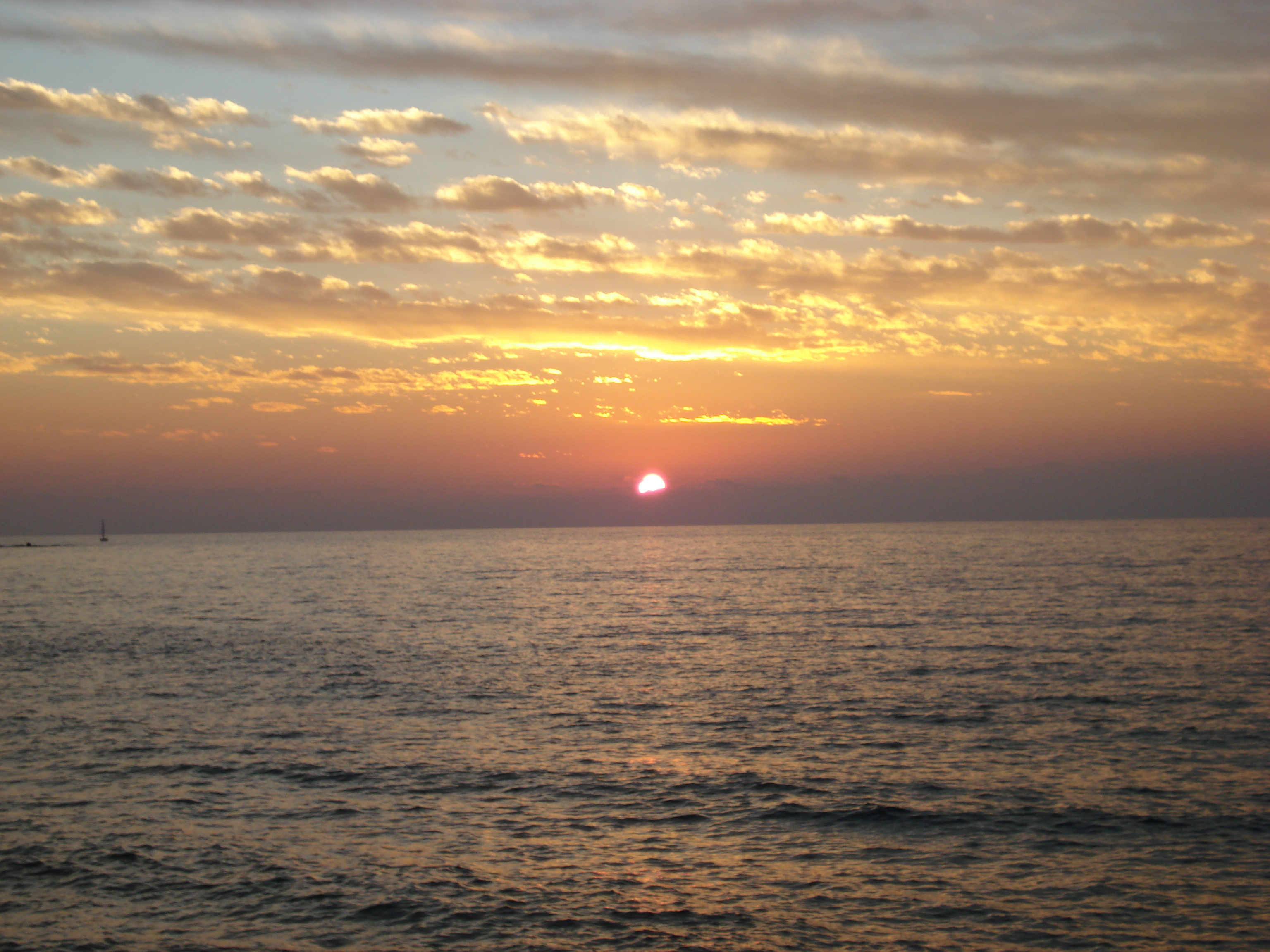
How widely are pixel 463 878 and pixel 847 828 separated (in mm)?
10135

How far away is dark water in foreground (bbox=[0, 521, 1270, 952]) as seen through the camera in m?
18.9

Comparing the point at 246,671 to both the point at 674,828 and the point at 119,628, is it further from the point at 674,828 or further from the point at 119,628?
the point at 674,828

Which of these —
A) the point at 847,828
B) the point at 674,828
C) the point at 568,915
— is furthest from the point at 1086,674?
Answer: the point at 568,915

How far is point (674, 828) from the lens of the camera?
79.6 feet

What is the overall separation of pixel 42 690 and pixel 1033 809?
4432 centimetres

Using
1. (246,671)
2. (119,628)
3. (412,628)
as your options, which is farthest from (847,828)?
(119,628)

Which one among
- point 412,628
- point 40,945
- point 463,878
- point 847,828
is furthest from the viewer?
point 412,628

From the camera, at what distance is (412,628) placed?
72.8m

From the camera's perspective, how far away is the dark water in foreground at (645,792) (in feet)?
62.1

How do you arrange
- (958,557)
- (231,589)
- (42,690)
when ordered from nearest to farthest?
1. (42,690)
2. (231,589)
3. (958,557)

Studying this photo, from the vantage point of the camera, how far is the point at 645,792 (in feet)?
90.2

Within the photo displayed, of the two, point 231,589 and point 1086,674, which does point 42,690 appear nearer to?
point 1086,674

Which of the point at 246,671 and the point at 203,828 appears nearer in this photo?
the point at 203,828

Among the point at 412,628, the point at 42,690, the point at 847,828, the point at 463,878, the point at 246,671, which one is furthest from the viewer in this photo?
the point at 412,628
